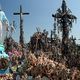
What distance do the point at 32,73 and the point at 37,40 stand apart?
2048 cm

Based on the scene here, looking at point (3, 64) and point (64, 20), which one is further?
point (64, 20)

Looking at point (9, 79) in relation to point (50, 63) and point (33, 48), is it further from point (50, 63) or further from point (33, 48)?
point (33, 48)

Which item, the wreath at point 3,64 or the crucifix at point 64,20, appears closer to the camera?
the wreath at point 3,64

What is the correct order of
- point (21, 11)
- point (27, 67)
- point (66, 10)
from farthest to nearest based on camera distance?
point (21, 11)
point (66, 10)
point (27, 67)

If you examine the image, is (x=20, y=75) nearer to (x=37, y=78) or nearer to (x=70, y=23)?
(x=37, y=78)

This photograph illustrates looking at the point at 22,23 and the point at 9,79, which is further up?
the point at 22,23

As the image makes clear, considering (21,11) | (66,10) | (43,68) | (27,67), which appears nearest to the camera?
(43,68)

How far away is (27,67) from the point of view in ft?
66.1

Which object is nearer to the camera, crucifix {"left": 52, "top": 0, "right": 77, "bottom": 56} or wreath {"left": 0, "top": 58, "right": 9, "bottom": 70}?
wreath {"left": 0, "top": 58, "right": 9, "bottom": 70}

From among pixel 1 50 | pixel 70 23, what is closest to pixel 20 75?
pixel 1 50

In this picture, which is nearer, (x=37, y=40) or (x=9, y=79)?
(x=9, y=79)

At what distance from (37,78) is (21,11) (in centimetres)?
3245

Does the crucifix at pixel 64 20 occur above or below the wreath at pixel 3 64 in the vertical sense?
above

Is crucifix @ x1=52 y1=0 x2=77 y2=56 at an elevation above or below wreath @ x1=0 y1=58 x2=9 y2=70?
above
